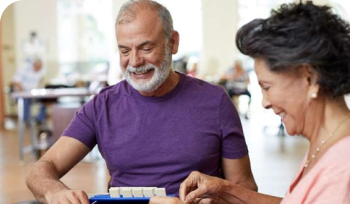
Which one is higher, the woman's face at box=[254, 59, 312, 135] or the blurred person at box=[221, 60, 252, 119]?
the woman's face at box=[254, 59, 312, 135]

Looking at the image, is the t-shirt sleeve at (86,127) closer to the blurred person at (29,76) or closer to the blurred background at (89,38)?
the blurred person at (29,76)

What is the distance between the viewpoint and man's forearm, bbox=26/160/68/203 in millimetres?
1792

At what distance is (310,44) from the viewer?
3.96ft

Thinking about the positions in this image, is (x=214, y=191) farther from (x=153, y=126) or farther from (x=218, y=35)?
(x=218, y=35)

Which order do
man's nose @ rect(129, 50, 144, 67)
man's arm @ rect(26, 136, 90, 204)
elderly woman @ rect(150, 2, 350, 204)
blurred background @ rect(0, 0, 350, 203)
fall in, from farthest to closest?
blurred background @ rect(0, 0, 350, 203) < man's nose @ rect(129, 50, 144, 67) < man's arm @ rect(26, 136, 90, 204) < elderly woman @ rect(150, 2, 350, 204)

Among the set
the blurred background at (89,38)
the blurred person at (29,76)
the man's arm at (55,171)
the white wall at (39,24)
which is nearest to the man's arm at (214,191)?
the man's arm at (55,171)

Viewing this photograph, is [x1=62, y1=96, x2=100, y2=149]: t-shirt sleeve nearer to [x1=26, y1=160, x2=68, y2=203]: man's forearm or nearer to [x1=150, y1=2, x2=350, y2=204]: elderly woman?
[x1=26, y1=160, x2=68, y2=203]: man's forearm

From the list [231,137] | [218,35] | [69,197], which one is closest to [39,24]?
[218,35]

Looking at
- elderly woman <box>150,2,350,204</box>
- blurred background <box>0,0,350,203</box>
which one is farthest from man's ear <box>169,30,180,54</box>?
blurred background <box>0,0,350,203</box>

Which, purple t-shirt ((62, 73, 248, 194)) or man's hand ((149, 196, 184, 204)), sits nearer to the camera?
man's hand ((149, 196, 184, 204))

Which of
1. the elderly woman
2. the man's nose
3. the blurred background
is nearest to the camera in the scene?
the elderly woman

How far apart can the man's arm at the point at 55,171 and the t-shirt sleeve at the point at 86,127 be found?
21 millimetres

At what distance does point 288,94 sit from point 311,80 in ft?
0.21

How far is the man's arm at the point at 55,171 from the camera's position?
5.58 feet
